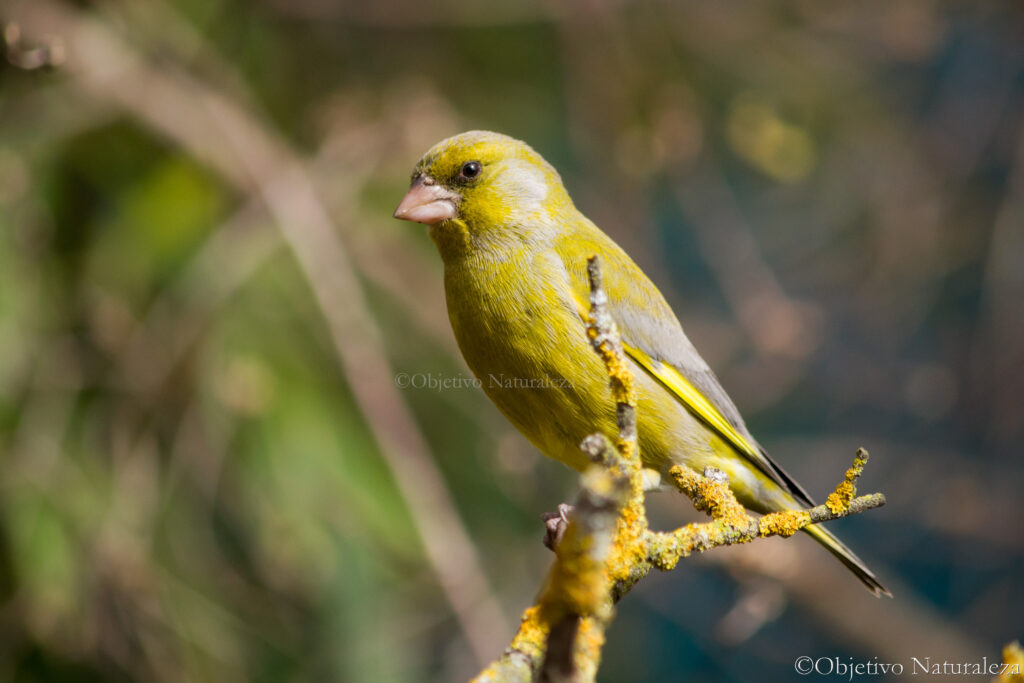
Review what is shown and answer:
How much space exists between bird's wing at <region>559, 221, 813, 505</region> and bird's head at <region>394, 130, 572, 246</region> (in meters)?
0.18

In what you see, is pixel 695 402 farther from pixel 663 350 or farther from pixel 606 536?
pixel 606 536

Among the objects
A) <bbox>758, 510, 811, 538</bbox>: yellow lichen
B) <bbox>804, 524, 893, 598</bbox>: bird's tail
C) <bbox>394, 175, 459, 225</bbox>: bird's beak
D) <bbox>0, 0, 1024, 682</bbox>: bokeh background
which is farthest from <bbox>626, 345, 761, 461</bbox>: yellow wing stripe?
<bbox>0, 0, 1024, 682</bbox>: bokeh background

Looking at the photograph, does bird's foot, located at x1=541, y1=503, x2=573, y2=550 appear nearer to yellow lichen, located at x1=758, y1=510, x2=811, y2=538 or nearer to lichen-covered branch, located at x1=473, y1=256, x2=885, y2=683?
lichen-covered branch, located at x1=473, y1=256, x2=885, y2=683

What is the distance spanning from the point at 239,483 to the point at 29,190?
1.60 meters

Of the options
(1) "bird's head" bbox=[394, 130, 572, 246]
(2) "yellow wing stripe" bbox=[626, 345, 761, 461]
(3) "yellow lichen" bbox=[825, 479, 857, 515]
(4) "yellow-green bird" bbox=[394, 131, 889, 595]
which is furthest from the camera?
(2) "yellow wing stripe" bbox=[626, 345, 761, 461]

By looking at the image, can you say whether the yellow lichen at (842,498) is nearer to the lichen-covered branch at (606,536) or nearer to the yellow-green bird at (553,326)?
the lichen-covered branch at (606,536)

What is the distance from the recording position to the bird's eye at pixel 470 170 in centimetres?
269

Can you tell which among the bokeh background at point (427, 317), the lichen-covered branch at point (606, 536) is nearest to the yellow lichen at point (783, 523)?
the lichen-covered branch at point (606, 536)

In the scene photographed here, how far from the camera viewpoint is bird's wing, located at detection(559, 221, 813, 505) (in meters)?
2.66

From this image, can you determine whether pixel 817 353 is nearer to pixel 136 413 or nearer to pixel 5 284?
pixel 136 413

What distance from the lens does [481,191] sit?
266cm

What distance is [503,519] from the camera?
16.3 feet

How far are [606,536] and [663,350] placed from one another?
1.56 meters

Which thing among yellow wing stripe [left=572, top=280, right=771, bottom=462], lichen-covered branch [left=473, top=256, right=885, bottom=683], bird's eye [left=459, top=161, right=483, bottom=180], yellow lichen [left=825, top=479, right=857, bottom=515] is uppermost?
bird's eye [left=459, top=161, right=483, bottom=180]
